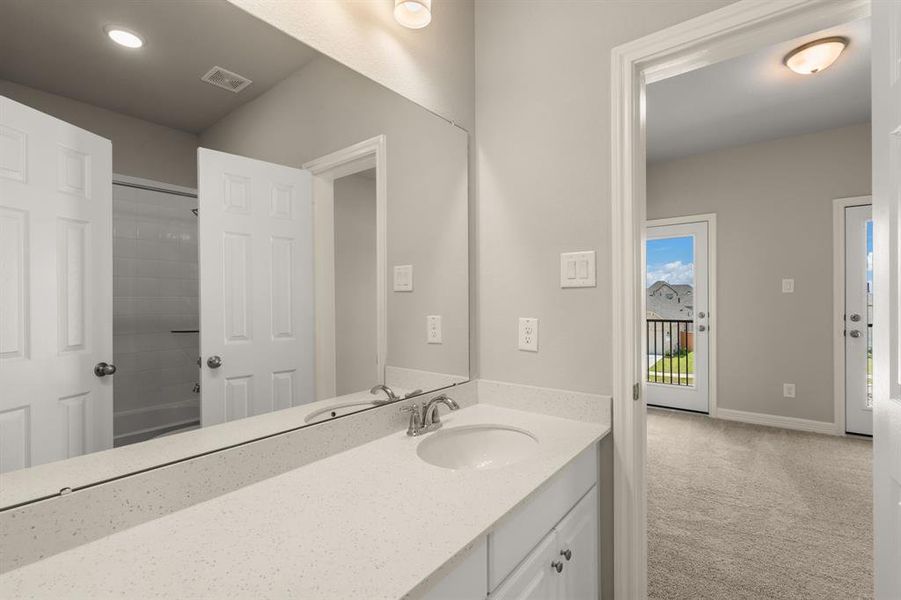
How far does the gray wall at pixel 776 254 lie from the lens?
3656mm

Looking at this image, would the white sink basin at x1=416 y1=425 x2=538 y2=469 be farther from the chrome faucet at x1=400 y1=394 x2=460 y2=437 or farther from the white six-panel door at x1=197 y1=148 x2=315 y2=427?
the white six-panel door at x1=197 y1=148 x2=315 y2=427

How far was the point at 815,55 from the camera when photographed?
7.98 ft

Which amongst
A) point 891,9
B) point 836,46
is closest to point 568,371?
point 891,9

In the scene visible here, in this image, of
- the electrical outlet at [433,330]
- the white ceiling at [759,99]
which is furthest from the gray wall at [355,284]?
the white ceiling at [759,99]

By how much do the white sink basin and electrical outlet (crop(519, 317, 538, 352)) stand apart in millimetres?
319

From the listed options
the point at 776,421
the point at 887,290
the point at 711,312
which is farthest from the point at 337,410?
the point at 776,421

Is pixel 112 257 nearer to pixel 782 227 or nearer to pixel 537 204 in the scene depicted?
pixel 537 204

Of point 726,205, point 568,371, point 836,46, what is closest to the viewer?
point 568,371

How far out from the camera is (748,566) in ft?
6.14

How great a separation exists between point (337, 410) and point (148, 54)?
94 centimetres

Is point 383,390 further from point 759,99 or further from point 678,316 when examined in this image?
point 678,316

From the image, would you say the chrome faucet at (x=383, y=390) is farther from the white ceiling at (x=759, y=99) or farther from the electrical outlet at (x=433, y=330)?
the white ceiling at (x=759, y=99)

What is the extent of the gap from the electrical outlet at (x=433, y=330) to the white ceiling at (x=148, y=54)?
891mm

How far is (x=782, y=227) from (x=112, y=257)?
482 centimetres
